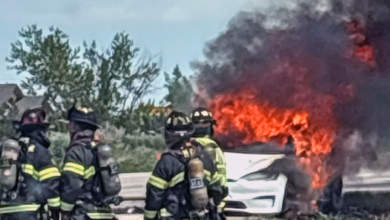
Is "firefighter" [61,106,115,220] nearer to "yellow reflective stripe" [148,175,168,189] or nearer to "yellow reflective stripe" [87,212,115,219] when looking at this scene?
"yellow reflective stripe" [87,212,115,219]

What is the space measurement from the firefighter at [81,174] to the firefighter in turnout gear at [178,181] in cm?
61

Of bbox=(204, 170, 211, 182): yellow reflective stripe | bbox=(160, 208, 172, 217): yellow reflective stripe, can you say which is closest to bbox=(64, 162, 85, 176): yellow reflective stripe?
bbox=(160, 208, 172, 217): yellow reflective stripe

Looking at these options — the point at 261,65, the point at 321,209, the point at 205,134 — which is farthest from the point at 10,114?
the point at 205,134

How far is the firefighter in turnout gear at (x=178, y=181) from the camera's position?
307 inches

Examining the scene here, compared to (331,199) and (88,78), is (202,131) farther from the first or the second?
(88,78)

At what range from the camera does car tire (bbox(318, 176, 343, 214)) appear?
46.8 ft

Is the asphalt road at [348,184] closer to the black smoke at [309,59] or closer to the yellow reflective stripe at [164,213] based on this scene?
the black smoke at [309,59]

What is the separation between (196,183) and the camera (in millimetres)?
7883

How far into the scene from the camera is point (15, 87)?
5294 centimetres

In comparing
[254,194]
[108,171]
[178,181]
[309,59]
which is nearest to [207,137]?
[108,171]

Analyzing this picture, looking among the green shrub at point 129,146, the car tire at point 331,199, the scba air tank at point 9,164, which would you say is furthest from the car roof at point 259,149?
the green shrub at point 129,146

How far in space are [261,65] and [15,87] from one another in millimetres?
39257

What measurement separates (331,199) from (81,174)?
23.6ft

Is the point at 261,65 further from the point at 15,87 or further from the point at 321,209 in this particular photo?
the point at 15,87
